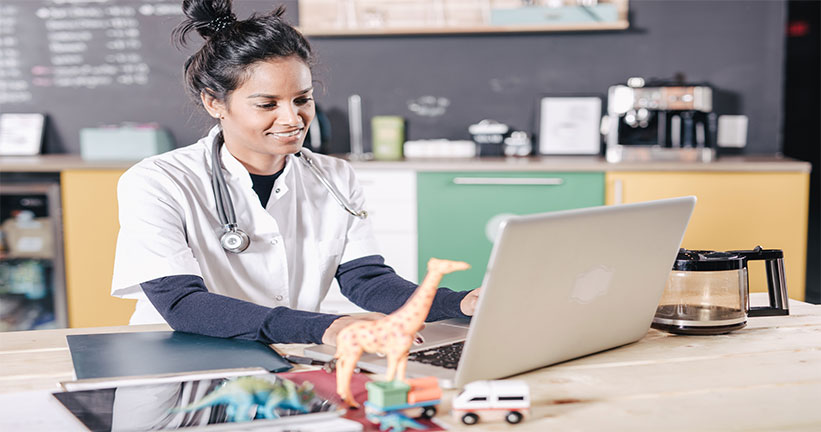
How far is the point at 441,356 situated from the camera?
3.50 feet

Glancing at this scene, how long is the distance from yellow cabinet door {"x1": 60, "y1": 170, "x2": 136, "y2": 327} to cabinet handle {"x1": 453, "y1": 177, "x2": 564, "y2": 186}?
4.74 ft

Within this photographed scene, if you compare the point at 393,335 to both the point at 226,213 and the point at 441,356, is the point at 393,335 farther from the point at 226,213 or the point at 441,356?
the point at 226,213

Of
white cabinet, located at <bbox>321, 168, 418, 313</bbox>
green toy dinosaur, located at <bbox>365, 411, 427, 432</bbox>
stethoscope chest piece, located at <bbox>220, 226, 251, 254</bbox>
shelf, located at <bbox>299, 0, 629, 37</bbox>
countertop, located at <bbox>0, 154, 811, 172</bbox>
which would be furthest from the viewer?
shelf, located at <bbox>299, 0, 629, 37</bbox>

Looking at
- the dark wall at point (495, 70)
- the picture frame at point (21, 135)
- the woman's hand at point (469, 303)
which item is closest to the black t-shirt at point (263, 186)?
the woman's hand at point (469, 303)

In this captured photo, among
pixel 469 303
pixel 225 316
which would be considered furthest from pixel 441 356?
pixel 225 316

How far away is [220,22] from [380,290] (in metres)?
0.65

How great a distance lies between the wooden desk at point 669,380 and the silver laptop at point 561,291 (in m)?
0.04

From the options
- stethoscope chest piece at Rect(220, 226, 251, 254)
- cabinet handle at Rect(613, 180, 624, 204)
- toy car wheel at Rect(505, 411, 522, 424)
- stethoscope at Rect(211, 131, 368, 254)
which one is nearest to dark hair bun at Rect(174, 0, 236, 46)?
stethoscope at Rect(211, 131, 368, 254)

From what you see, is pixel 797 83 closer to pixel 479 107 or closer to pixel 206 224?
pixel 479 107

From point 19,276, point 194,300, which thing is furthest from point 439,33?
point 194,300

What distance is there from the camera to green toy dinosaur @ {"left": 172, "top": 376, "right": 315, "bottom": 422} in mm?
843

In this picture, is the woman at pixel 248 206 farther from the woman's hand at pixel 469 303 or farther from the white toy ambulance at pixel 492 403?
the white toy ambulance at pixel 492 403

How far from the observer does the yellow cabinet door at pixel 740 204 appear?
3.17 meters

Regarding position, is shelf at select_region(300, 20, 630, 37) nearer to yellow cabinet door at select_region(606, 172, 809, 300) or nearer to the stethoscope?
Result: yellow cabinet door at select_region(606, 172, 809, 300)
